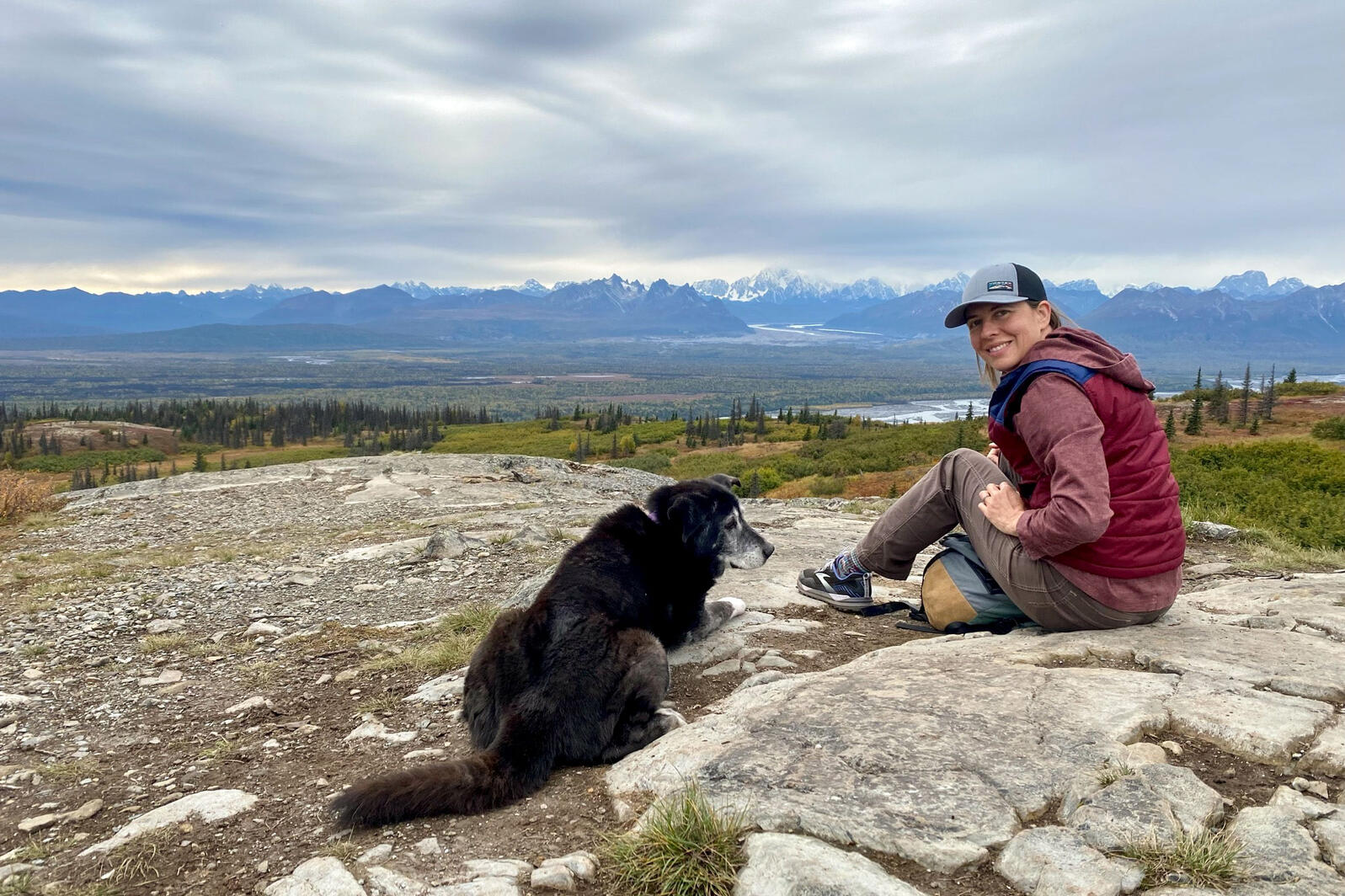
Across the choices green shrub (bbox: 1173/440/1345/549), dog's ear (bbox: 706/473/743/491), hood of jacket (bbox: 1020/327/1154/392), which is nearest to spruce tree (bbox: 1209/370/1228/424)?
green shrub (bbox: 1173/440/1345/549)

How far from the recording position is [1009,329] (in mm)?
4516

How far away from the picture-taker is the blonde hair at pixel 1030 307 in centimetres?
449

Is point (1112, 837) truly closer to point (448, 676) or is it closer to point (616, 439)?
point (448, 676)

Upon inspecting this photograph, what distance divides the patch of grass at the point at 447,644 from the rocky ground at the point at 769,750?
50 millimetres

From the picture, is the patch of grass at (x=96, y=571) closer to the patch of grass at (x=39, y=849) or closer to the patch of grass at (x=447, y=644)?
the patch of grass at (x=447, y=644)

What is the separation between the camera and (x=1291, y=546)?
9344 mm

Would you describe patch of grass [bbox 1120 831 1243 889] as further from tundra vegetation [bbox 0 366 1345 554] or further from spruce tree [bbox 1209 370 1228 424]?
spruce tree [bbox 1209 370 1228 424]

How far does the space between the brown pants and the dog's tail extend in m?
3.11

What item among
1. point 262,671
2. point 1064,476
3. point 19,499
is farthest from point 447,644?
point 19,499

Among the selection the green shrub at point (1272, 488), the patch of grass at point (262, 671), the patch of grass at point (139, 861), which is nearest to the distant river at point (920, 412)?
the green shrub at point (1272, 488)

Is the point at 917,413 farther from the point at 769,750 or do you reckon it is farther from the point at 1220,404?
the point at 769,750

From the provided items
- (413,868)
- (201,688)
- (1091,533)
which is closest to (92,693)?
(201,688)

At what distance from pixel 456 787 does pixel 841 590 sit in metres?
3.83

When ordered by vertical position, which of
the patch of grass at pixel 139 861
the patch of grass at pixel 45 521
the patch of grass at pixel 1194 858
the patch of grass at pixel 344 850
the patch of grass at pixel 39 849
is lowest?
the patch of grass at pixel 45 521
